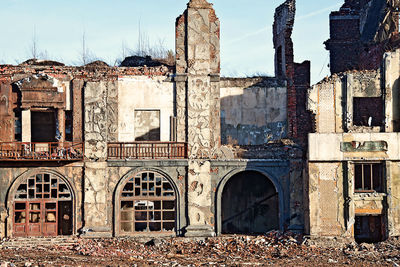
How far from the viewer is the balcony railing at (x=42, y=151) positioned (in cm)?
2236

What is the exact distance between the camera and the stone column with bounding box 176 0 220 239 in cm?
2314

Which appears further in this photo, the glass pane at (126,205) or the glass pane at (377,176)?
the glass pane at (126,205)

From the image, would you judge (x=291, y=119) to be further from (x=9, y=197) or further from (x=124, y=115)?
(x=9, y=197)

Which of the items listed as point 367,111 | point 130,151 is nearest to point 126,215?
point 130,151

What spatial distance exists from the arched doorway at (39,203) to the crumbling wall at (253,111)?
23.7ft

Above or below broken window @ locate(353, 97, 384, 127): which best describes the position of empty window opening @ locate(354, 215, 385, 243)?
below

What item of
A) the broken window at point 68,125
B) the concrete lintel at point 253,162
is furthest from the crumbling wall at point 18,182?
the concrete lintel at point 253,162

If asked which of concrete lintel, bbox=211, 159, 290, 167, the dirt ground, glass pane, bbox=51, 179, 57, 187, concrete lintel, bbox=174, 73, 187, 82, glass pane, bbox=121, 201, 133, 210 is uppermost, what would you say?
concrete lintel, bbox=174, 73, 187, 82

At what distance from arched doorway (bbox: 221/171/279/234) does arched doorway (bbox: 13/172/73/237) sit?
7125 millimetres

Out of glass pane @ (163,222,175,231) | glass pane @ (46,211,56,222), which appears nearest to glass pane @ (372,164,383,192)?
glass pane @ (163,222,175,231)

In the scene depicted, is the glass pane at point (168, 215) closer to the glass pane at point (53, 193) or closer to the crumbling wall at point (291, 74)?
the glass pane at point (53, 193)

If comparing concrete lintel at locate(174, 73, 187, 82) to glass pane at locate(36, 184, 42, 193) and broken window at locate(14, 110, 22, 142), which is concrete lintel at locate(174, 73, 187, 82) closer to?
broken window at locate(14, 110, 22, 142)

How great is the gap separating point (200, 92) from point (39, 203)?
7.85 meters

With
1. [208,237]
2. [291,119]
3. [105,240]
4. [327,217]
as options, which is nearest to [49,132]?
[105,240]
